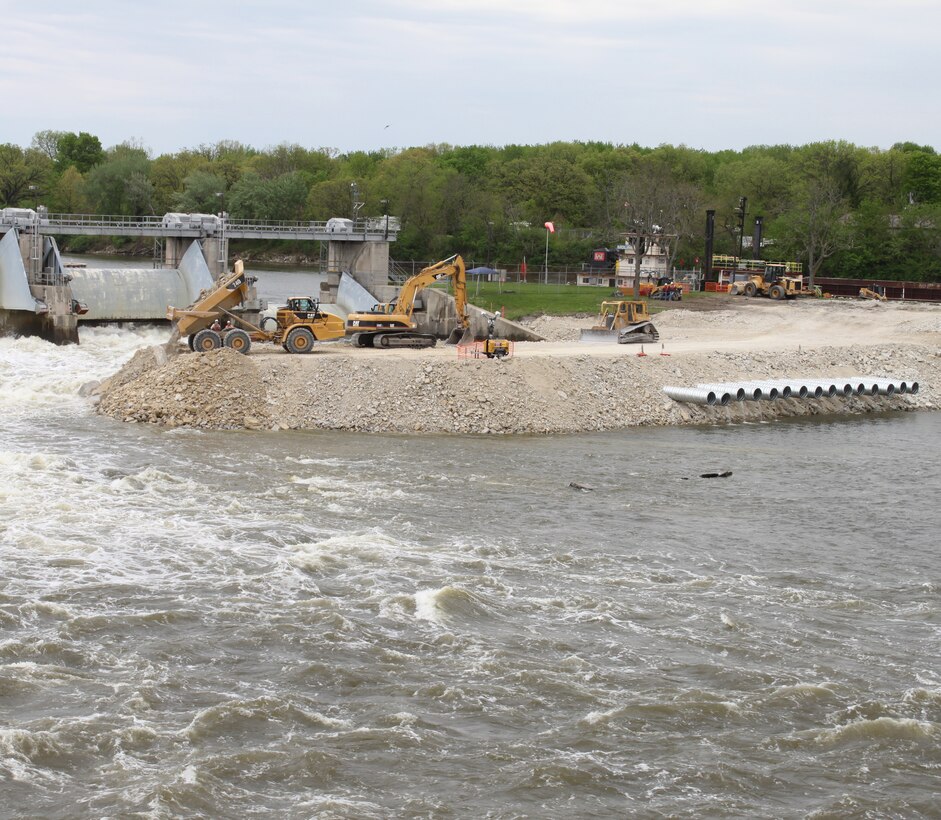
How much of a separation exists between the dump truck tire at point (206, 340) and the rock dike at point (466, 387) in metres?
0.44

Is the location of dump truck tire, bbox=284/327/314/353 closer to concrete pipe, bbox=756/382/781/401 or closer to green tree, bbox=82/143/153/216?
concrete pipe, bbox=756/382/781/401

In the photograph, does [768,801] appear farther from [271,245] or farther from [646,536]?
[271,245]

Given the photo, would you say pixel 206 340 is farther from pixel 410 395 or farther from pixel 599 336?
pixel 599 336

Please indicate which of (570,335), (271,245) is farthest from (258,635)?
(271,245)

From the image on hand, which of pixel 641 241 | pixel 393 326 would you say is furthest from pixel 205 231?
pixel 641 241

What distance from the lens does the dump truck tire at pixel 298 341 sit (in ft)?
127

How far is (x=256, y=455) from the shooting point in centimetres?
2922

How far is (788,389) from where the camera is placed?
39.1m

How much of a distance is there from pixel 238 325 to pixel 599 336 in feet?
47.2

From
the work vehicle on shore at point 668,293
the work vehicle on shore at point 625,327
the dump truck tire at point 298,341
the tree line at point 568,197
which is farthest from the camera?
the tree line at point 568,197

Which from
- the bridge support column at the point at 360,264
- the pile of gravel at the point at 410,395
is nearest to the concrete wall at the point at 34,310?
the bridge support column at the point at 360,264

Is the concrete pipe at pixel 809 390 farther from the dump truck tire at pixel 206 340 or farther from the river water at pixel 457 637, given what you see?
the dump truck tire at pixel 206 340

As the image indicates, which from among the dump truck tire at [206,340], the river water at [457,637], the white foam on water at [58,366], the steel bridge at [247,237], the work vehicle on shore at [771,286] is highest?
the steel bridge at [247,237]

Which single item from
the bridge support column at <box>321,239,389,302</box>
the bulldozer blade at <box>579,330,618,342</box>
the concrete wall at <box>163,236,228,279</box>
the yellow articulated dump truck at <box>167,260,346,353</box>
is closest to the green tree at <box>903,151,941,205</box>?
the bridge support column at <box>321,239,389,302</box>
